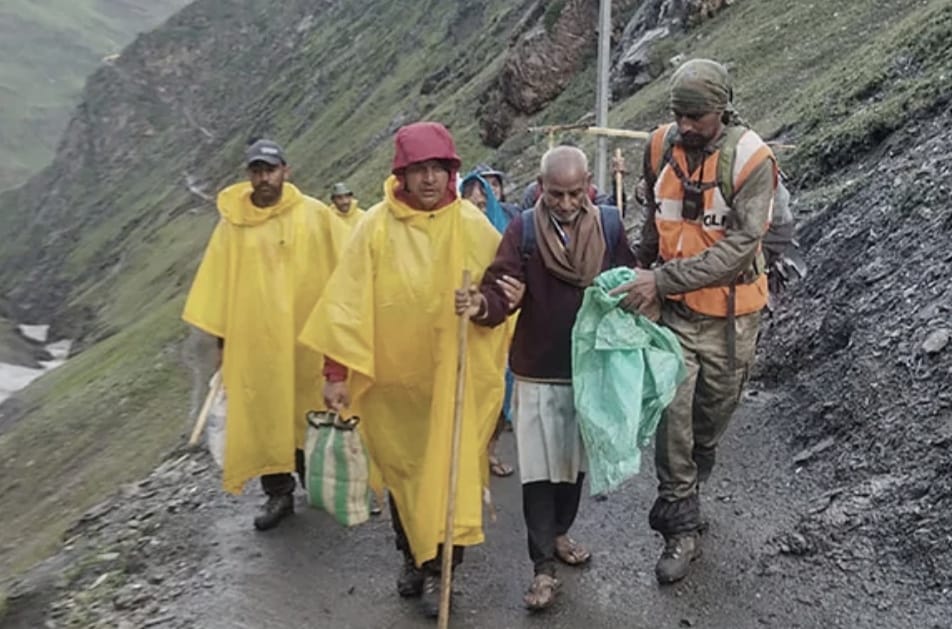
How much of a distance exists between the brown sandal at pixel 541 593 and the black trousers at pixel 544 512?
4 centimetres

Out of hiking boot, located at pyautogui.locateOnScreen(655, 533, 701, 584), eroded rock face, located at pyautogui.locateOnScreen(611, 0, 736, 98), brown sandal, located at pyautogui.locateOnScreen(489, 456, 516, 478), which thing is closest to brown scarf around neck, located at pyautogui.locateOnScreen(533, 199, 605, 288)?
hiking boot, located at pyautogui.locateOnScreen(655, 533, 701, 584)

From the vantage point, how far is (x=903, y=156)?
27.2ft

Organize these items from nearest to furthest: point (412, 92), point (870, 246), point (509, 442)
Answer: point (870, 246)
point (509, 442)
point (412, 92)

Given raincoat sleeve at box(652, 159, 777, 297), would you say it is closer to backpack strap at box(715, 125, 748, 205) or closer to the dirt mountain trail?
backpack strap at box(715, 125, 748, 205)

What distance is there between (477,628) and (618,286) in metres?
1.88

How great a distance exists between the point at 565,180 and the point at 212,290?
2.69m

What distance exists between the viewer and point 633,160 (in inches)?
675

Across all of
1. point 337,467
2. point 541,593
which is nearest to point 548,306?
point 337,467

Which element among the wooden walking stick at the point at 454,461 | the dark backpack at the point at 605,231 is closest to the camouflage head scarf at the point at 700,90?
the dark backpack at the point at 605,231

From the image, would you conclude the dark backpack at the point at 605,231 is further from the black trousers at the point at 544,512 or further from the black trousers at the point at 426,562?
the black trousers at the point at 426,562

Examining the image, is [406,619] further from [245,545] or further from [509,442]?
[509,442]

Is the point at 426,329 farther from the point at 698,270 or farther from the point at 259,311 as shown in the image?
the point at 259,311

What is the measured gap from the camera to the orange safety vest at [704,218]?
189 inches

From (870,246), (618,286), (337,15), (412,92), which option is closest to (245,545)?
(618,286)
